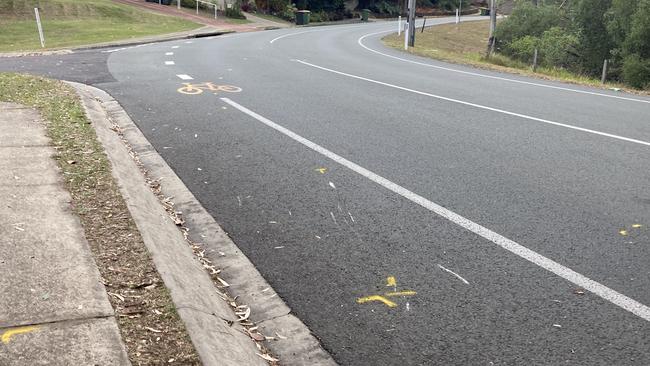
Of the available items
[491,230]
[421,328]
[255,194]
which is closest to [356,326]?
[421,328]

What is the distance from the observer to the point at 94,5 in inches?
1490

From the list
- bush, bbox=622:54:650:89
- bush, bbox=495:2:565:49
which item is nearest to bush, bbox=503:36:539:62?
bush, bbox=495:2:565:49

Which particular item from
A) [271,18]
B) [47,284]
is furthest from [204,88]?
[271,18]

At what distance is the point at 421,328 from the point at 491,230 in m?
1.64

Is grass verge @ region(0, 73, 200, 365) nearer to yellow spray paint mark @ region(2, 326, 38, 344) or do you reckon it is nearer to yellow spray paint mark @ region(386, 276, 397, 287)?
yellow spray paint mark @ region(2, 326, 38, 344)

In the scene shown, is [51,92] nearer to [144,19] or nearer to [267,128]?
[267,128]

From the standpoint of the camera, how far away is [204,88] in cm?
1233

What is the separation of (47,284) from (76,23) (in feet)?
105

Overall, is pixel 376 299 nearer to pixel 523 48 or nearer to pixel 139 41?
pixel 139 41

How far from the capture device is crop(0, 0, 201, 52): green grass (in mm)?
26672

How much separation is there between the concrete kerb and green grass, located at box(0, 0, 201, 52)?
19179 millimetres

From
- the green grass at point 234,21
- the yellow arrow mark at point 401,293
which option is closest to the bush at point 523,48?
the green grass at point 234,21

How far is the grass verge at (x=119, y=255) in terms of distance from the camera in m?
3.06

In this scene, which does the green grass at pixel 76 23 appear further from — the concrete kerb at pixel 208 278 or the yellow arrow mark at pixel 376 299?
the yellow arrow mark at pixel 376 299
